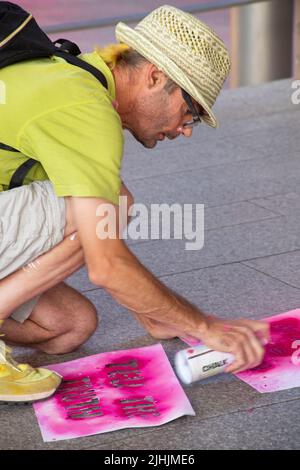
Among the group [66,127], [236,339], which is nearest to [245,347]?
[236,339]

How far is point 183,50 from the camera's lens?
292 cm

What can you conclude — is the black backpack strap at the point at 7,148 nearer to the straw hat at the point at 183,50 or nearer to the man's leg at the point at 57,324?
the straw hat at the point at 183,50

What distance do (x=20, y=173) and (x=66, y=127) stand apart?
0.43 m

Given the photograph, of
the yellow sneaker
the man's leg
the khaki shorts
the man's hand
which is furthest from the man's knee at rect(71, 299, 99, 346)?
the man's hand

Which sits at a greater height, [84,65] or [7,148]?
[84,65]

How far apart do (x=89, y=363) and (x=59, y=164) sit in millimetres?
900

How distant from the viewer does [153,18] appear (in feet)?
9.92

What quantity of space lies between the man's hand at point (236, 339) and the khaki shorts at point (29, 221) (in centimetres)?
56

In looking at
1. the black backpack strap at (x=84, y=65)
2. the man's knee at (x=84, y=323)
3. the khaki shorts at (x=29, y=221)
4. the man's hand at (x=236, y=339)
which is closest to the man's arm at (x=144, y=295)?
the man's hand at (x=236, y=339)

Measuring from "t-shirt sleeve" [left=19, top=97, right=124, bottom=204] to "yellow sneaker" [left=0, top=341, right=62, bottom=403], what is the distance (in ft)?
2.25

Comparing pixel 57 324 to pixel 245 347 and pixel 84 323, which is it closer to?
pixel 84 323

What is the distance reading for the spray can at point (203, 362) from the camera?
296cm

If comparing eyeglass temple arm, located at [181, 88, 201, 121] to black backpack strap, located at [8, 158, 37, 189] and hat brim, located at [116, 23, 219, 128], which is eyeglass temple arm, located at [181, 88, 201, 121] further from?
black backpack strap, located at [8, 158, 37, 189]
